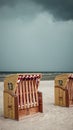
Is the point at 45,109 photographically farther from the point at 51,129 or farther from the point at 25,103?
the point at 51,129

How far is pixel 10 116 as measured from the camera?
8.62 metres

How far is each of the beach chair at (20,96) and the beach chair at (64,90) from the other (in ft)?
5.87

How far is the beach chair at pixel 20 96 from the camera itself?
8523mm

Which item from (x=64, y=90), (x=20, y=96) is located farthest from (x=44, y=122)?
(x=64, y=90)

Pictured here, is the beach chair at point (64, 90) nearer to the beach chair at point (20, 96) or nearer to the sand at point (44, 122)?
the sand at point (44, 122)

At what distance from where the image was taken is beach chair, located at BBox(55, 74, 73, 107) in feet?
36.5

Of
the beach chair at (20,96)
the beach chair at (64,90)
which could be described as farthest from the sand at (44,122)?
the beach chair at (64,90)

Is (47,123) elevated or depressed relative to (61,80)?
depressed

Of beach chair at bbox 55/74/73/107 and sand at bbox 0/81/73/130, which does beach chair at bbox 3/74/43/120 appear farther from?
beach chair at bbox 55/74/73/107

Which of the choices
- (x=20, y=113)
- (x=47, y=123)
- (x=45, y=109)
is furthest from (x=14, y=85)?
(x=45, y=109)

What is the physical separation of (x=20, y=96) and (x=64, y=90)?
2.81 metres

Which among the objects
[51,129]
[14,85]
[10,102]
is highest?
[14,85]

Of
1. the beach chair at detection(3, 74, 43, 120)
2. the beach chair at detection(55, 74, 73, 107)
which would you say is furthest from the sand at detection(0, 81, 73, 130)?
the beach chair at detection(55, 74, 73, 107)

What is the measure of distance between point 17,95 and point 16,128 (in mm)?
1544
